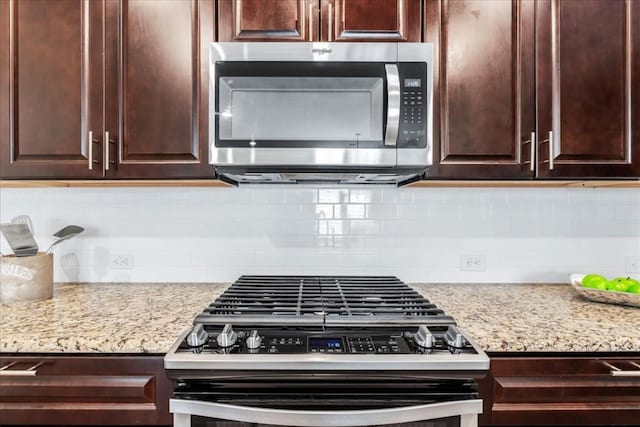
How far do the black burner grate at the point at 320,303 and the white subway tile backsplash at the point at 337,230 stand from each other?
165mm

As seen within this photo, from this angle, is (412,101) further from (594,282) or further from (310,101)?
(594,282)

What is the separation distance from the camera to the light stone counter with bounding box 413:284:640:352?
106 centimetres

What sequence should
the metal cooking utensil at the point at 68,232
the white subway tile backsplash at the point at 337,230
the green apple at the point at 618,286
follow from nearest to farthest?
the green apple at the point at 618,286, the metal cooking utensil at the point at 68,232, the white subway tile backsplash at the point at 337,230

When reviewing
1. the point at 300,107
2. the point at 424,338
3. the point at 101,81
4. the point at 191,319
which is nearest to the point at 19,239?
the point at 101,81

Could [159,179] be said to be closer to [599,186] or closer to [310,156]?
[310,156]

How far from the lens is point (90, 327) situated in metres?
1.12

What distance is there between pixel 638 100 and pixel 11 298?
2418 mm

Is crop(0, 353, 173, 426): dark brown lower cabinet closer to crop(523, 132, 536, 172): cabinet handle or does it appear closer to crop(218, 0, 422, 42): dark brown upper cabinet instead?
crop(218, 0, 422, 42): dark brown upper cabinet

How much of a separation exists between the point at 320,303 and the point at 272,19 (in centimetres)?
104

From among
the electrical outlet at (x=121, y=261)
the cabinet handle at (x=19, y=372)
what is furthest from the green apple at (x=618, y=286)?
the electrical outlet at (x=121, y=261)

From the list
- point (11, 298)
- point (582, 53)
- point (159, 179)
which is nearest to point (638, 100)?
point (582, 53)

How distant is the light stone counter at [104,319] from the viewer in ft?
3.39

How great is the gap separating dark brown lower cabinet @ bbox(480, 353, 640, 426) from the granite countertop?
1.6 inches

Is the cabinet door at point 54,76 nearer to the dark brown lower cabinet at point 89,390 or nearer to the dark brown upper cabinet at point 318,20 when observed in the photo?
the dark brown upper cabinet at point 318,20
